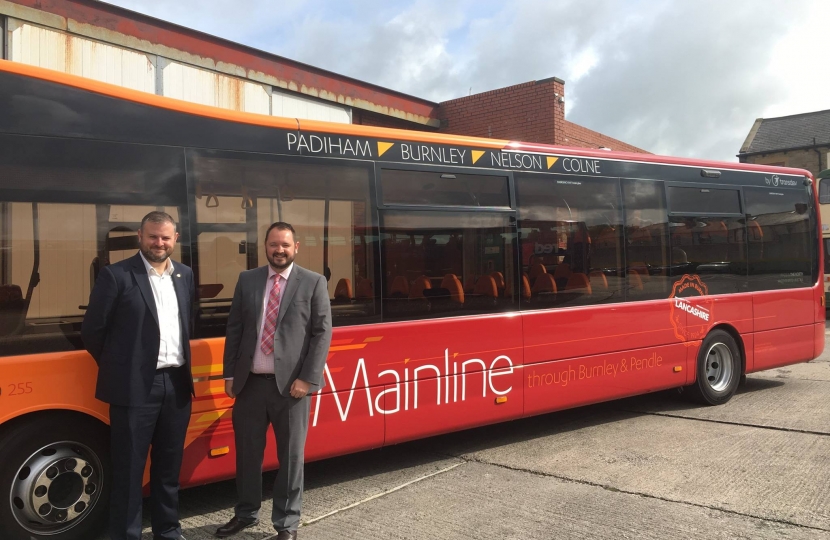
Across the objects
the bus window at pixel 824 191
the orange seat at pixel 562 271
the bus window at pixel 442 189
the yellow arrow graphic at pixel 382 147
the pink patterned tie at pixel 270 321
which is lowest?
the pink patterned tie at pixel 270 321

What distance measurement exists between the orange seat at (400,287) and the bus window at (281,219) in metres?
0.18

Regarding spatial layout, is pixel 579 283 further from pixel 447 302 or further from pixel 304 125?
pixel 304 125

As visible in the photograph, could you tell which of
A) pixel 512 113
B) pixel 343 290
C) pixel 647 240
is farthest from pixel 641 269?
pixel 512 113

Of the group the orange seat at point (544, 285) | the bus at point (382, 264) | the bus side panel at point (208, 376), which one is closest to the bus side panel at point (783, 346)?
the bus at point (382, 264)

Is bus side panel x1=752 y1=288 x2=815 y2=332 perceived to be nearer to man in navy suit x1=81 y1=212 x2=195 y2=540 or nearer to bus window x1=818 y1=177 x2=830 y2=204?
man in navy suit x1=81 y1=212 x2=195 y2=540

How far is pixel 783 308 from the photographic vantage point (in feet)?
27.6

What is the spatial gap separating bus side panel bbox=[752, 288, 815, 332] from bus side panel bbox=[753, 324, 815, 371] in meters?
0.08

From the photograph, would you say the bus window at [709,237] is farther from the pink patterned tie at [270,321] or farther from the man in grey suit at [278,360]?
the pink patterned tie at [270,321]

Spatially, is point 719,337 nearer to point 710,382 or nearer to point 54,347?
point 710,382

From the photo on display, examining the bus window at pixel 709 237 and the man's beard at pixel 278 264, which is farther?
the bus window at pixel 709 237

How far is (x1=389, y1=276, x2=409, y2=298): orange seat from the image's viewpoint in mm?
5219

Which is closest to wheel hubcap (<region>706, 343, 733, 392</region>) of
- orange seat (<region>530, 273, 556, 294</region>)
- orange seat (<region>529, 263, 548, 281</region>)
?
orange seat (<region>530, 273, 556, 294</region>)

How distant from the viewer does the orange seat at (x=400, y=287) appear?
5219mm

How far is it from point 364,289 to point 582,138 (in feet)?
36.8
